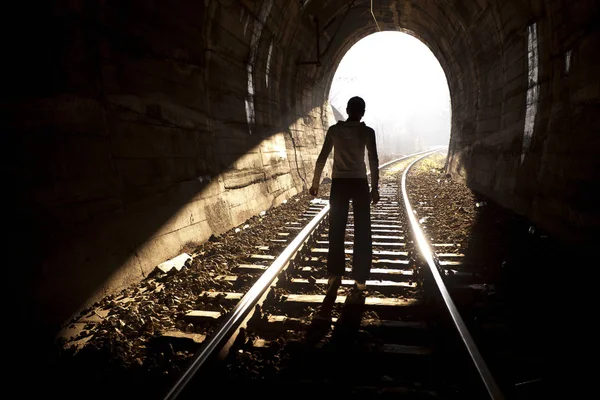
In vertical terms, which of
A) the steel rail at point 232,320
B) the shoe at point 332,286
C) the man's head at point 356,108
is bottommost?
the shoe at point 332,286

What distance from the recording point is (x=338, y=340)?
7.93 ft

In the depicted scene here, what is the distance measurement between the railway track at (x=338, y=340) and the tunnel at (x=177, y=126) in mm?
1246

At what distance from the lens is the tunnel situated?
281 centimetres

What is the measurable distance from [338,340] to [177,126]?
3777mm

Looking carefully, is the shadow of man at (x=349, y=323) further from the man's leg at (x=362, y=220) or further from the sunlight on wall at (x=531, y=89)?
the sunlight on wall at (x=531, y=89)

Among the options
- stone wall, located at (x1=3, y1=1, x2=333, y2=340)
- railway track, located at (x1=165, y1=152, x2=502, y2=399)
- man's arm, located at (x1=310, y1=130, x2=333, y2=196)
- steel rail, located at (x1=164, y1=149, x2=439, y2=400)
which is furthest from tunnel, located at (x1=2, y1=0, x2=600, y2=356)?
man's arm, located at (x1=310, y1=130, x2=333, y2=196)

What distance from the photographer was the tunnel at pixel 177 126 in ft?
9.22

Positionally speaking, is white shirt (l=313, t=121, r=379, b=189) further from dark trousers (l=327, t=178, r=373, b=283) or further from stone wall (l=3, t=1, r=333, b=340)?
stone wall (l=3, t=1, r=333, b=340)

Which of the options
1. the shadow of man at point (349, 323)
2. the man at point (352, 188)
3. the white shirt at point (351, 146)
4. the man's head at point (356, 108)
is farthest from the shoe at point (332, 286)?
the man's head at point (356, 108)

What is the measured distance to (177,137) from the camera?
4.76m

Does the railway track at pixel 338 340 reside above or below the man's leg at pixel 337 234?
below

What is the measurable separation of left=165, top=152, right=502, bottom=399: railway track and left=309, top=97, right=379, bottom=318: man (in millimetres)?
253

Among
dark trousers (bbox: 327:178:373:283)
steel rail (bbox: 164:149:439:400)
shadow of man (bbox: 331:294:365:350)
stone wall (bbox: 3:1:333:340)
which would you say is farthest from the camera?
dark trousers (bbox: 327:178:373:283)

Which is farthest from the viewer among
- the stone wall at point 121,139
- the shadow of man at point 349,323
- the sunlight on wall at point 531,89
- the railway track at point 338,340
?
the sunlight on wall at point 531,89
